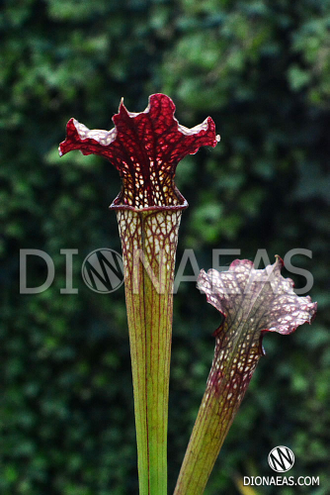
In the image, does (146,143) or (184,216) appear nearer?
(146,143)

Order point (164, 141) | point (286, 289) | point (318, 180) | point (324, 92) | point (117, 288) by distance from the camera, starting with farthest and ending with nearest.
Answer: point (117, 288)
point (318, 180)
point (324, 92)
point (286, 289)
point (164, 141)

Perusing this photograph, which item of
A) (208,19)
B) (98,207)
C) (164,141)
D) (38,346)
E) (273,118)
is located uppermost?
(208,19)

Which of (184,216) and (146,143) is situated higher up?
(184,216)

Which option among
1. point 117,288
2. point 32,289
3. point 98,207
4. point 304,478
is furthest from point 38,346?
point 304,478

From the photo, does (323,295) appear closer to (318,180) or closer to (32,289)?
(318,180)

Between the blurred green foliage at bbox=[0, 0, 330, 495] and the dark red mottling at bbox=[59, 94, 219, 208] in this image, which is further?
the blurred green foliage at bbox=[0, 0, 330, 495]

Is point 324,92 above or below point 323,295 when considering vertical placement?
above

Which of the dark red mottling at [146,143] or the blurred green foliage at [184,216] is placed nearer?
the dark red mottling at [146,143]

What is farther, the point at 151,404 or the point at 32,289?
the point at 32,289
